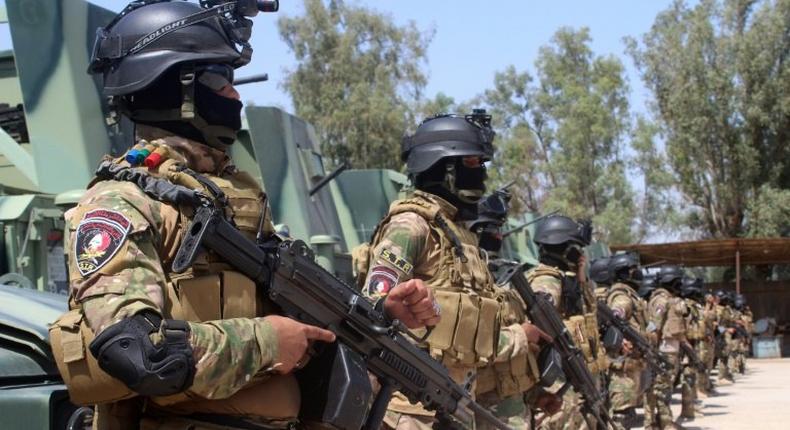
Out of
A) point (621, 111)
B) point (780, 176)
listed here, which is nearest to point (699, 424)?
point (780, 176)

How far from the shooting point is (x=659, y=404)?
11867 mm

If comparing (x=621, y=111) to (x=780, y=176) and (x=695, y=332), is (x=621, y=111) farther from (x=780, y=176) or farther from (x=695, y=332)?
(x=695, y=332)

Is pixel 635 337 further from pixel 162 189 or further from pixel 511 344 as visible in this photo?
pixel 162 189

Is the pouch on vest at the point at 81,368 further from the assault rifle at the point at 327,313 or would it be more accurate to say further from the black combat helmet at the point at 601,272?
the black combat helmet at the point at 601,272

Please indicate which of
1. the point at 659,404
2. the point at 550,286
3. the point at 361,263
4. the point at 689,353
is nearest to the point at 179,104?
the point at 361,263

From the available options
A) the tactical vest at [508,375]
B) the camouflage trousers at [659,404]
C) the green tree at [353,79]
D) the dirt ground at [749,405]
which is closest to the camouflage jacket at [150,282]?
the tactical vest at [508,375]

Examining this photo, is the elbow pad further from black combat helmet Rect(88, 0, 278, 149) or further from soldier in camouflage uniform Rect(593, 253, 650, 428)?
soldier in camouflage uniform Rect(593, 253, 650, 428)

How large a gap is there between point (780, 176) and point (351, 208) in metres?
23.8

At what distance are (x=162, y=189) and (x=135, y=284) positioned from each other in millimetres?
284

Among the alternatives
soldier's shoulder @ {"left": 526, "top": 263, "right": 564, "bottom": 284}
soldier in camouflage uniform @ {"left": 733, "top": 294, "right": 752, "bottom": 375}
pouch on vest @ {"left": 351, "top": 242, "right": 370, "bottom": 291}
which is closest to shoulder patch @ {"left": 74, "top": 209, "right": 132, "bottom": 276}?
pouch on vest @ {"left": 351, "top": 242, "right": 370, "bottom": 291}

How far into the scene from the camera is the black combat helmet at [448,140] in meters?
5.26

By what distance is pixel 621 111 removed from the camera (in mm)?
43844

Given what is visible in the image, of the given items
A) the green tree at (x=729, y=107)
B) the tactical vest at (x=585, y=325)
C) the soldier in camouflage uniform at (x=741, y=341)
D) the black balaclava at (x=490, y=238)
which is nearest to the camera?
the black balaclava at (x=490, y=238)

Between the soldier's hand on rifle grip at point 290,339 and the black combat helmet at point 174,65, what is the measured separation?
1.86 ft
